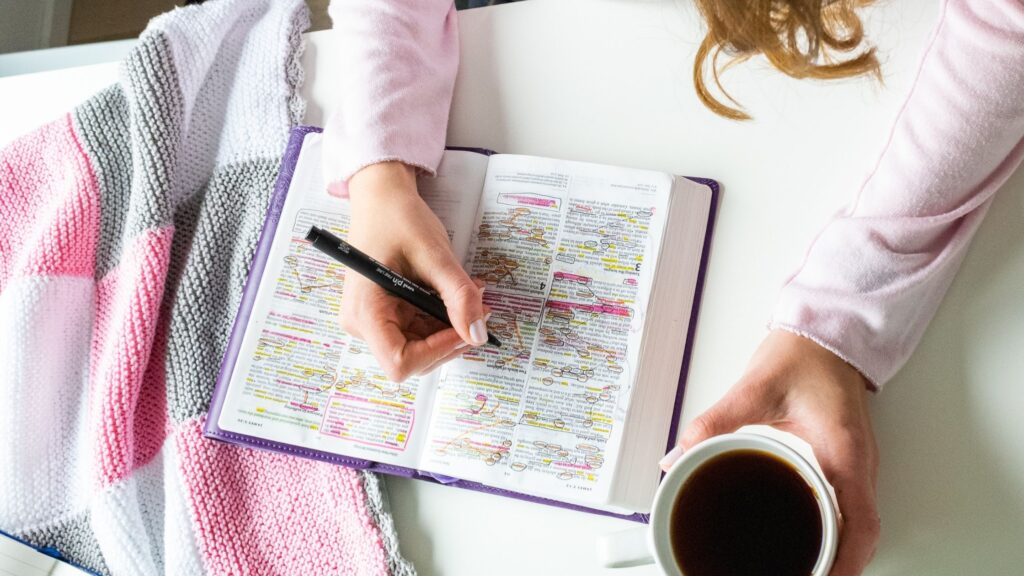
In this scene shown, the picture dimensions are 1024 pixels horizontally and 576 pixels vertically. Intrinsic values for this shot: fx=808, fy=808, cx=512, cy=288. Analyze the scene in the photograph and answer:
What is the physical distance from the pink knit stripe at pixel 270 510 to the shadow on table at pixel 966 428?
38 centimetres

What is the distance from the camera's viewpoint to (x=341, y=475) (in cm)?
64

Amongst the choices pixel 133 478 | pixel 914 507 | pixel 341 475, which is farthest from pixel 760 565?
pixel 133 478

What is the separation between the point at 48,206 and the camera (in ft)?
2.45

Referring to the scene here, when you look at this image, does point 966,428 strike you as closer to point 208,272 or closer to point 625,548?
point 625,548

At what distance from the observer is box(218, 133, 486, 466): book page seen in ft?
2.05

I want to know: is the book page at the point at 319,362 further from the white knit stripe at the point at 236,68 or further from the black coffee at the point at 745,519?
the black coffee at the point at 745,519

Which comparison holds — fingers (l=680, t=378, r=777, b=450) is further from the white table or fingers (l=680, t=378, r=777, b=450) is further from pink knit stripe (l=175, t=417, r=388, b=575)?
pink knit stripe (l=175, t=417, r=388, b=575)

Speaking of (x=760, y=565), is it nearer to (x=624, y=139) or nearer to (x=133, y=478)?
(x=624, y=139)

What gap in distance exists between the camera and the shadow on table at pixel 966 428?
0.53 m

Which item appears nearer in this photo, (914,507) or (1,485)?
(914,507)

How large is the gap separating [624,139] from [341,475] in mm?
352

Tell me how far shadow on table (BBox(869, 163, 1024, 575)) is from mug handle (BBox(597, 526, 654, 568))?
0.18 metres

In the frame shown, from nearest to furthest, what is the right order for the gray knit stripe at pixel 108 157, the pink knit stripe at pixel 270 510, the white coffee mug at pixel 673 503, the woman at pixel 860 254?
the white coffee mug at pixel 673 503 → the woman at pixel 860 254 → the pink knit stripe at pixel 270 510 → the gray knit stripe at pixel 108 157

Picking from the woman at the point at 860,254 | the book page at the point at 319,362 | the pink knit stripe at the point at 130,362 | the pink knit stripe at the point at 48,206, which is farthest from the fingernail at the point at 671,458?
the pink knit stripe at the point at 48,206
